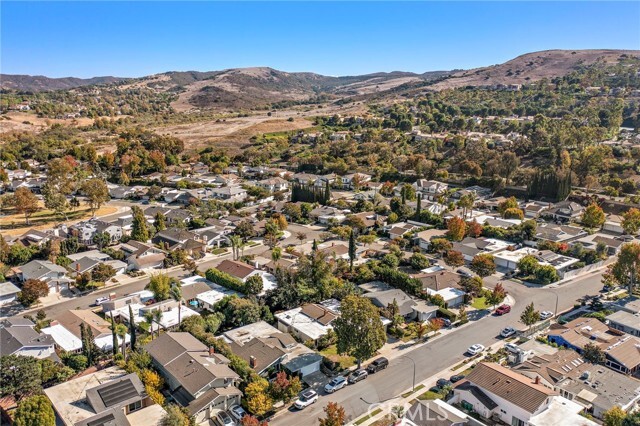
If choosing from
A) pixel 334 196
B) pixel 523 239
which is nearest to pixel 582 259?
pixel 523 239

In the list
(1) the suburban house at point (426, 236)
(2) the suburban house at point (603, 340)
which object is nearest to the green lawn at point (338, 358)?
(2) the suburban house at point (603, 340)

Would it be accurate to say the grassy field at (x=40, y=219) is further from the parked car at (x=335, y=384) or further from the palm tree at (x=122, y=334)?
the parked car at (x=335, y=384)

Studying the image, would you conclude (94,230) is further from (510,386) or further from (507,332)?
(510,386)

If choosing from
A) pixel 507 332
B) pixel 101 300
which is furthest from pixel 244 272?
pixel 507 332

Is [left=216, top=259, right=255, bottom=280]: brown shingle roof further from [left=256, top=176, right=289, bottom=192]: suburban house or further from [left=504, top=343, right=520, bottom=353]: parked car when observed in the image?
[left=256, top=176, right=289, bottom=192]: suburban house

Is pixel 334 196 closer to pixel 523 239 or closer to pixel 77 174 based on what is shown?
pixel 523 239

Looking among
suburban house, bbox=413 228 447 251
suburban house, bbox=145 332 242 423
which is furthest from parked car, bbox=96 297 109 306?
suburban house, bbox=413 228 447 251
